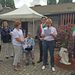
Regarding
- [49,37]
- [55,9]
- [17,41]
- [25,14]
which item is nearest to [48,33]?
[49,37]

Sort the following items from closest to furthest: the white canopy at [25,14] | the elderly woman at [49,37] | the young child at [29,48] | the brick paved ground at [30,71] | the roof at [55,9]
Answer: the brick paved ground at [30,71]
the elderly woman at [49,37]
the young child at [29,48]
the white canopy at [25,14]
the roof at [55,9]

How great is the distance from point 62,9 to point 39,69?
1631cm

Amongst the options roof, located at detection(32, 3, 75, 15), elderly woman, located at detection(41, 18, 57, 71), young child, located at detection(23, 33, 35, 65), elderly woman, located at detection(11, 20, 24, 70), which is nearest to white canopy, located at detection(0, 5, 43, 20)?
young child, located at detection(23, 33, 35, 65)

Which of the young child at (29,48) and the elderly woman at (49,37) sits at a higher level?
the elderly woman at (49,37)

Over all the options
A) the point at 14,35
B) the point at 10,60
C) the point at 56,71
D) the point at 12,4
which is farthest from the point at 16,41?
the point at 12,4

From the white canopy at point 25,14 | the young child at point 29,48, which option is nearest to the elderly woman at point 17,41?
the young child at point 29,48

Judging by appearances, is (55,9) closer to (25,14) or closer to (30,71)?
(25,14)

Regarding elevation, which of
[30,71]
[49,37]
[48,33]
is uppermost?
[48,33]

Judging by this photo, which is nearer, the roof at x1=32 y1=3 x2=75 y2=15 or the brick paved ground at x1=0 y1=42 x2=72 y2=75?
the brick paved ground at x1=0 y1=42 x2=72 y2=75

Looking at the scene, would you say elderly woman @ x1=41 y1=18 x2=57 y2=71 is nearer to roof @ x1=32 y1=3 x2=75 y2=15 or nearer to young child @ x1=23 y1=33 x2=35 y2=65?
young child @ x1=23 y1=33 x2=35 y2=65

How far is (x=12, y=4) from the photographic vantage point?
176 feet

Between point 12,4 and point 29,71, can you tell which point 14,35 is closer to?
point 29,71

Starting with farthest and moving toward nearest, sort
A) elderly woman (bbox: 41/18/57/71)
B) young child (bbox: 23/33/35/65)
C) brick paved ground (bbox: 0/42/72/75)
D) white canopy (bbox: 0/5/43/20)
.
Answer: white canopy (bbox: 0/5/43/20)
young child (bbox: 23/33/35/65)
elderly woman (bbox: 41/18/57/71)
brick paved ground (bbox: 0/42/72/75)

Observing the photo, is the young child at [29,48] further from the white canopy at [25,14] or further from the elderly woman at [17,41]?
the white canopy at [25,14]
